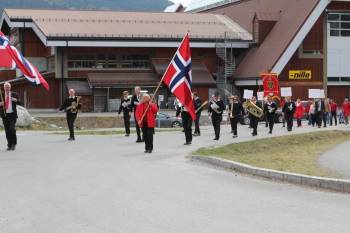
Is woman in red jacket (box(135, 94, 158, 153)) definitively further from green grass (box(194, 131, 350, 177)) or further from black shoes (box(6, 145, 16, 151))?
black shoes (box(6, 145, 16, 151))

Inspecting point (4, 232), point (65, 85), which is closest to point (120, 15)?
point (65, 85)

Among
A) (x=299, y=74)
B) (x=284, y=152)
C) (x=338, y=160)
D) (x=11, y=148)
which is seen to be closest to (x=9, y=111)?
(x=11, y=148)

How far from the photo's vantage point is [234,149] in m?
19.0

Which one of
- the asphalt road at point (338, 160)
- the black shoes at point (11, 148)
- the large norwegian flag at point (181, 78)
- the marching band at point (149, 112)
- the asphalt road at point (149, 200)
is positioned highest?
the large norwegian flag at point (181, 78)

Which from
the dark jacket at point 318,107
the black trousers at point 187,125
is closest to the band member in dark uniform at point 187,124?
the black trousers at point 187,125

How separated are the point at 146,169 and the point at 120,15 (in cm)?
5293

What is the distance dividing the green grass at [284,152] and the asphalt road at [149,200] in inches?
43.5

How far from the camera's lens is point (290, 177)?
40.8ft

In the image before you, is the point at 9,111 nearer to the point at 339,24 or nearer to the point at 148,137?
the point at 148,137

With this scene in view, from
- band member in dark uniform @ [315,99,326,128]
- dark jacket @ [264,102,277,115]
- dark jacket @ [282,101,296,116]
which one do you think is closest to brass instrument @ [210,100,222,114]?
dark jacket @ [264,102,277,115]

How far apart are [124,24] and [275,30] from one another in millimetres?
14250

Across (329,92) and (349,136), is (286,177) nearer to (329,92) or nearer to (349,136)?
(349,136)

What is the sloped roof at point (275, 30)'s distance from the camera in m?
58.1

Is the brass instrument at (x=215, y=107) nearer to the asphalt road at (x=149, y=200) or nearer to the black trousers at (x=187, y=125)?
the black trousers at (x=187, y=125)
